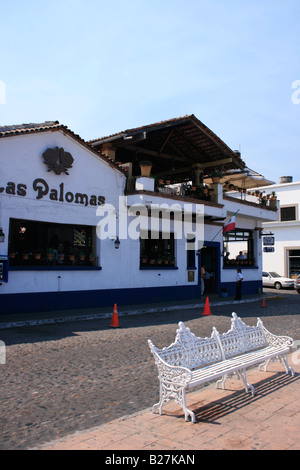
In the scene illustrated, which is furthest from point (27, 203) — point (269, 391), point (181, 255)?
point (269, 391)

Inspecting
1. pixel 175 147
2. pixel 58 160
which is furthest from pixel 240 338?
pixel 175 147

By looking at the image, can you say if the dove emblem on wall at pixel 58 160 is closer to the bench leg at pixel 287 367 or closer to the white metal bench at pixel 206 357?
Result: the white metal bench at pixel 206 357

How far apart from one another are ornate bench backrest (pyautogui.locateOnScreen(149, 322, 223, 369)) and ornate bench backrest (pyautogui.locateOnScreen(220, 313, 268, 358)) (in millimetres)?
274

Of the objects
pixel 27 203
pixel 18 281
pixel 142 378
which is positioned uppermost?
pixel 27 203

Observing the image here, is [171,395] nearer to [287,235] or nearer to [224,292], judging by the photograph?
[224,292]

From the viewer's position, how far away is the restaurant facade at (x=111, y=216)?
14.4m

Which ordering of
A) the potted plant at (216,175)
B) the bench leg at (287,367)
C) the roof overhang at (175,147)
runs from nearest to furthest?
1. the bench leg at (287,367)
2. the roof overhang at (175,147)
3. the potted plant at (216,175)

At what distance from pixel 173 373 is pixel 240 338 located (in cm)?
216

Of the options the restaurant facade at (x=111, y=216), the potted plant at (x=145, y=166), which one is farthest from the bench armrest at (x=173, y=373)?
the potted plant at (x=145, y=166)

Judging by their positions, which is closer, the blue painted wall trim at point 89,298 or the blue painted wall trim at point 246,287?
the blue painted wall trim at point 89,298

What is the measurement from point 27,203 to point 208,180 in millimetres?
14017

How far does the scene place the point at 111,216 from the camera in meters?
17.2
